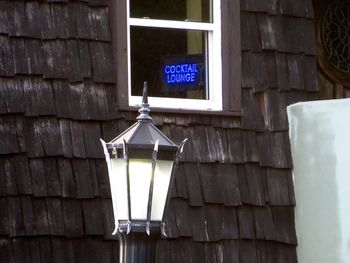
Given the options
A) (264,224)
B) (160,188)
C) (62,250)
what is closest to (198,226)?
(264,224)

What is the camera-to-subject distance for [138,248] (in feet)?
21.5

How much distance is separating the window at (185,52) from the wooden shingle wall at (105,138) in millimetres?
127

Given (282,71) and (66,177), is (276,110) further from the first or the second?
(66,177)

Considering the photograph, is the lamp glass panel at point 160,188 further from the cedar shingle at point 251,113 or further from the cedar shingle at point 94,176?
the cedar shingle at point 251,113

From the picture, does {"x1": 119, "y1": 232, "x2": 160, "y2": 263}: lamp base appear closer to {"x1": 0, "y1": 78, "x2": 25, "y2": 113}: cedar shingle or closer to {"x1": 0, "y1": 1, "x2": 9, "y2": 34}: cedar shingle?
{"x1": 0, "y1": 78, "x2": 25, "y2": 113}: cedar shingle

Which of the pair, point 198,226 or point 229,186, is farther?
point 229,186

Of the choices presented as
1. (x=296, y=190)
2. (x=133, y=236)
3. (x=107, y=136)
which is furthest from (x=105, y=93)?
(x=133, y=236)

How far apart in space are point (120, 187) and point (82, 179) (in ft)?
6.33

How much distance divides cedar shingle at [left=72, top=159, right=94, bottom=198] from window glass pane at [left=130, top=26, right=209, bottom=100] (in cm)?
77

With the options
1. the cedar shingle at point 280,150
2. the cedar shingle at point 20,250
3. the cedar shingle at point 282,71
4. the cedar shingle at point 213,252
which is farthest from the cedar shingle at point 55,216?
the cedar shingle at point 282,71

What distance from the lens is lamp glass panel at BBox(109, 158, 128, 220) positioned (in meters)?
6.54

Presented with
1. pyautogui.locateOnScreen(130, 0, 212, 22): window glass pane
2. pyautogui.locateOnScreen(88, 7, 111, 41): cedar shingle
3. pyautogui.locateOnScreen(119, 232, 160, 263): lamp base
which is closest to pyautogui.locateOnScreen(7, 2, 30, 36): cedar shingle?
pyautogui.locateOnScreen(88, 7, 111, 41): cedar shingle

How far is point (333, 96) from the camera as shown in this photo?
10.8 meters

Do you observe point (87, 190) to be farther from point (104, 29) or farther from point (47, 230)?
point (104, 29)
